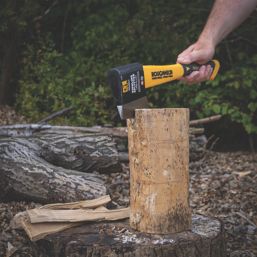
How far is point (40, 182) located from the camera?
3502mm

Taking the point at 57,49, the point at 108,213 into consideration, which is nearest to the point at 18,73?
the point at 57,49

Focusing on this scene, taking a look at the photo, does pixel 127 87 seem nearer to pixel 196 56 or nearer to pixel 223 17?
A: pixel 196 56

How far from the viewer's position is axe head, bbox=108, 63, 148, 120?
2.38 meters

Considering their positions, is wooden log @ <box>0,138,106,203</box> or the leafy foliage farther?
the leafy foliage

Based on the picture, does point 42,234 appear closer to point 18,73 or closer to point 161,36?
point 161,36

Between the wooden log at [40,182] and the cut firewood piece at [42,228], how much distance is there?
752 millimetres

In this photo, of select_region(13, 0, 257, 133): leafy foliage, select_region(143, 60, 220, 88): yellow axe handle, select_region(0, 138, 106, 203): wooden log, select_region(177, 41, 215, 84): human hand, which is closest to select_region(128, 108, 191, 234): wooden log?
select_region(143, 60, 220, 88): yellow axe handle

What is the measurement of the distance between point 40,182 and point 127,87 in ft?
4.44

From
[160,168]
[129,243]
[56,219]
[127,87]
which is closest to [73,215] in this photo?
[56,219]

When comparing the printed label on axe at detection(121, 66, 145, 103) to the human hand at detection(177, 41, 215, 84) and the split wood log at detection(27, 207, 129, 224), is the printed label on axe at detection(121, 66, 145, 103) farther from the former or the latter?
the split wood log at detection(27, 207, 129, 224)

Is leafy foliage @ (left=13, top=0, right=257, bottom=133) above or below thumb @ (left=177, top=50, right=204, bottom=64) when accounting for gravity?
above

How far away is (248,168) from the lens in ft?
17.0

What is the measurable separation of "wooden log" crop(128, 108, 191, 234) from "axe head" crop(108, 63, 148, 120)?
61 millimetres

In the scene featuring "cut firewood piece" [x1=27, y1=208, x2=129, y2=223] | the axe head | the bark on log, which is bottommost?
the bark on log
